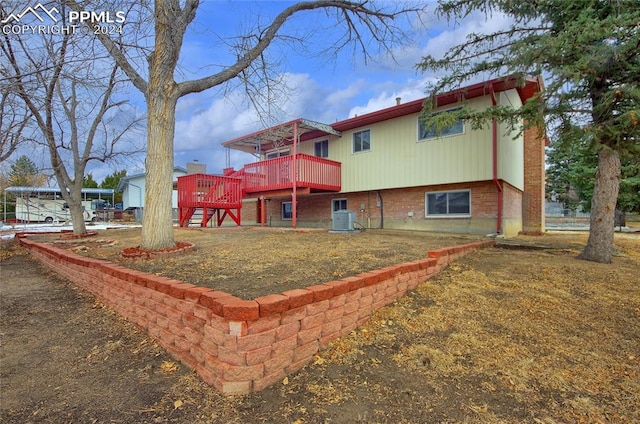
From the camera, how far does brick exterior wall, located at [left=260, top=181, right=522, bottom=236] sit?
10203mm

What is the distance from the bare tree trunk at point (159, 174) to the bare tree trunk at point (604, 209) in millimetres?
7179

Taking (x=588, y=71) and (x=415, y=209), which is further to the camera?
(x=415, y=209)

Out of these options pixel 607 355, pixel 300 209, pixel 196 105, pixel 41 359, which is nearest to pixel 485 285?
pixel 607 355

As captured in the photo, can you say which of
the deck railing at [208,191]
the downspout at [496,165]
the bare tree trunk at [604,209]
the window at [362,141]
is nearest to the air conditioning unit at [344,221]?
the window at [362,141]

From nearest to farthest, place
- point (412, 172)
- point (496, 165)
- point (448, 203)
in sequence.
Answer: point (496, 165)
point (448, 203)
point (412, 172)

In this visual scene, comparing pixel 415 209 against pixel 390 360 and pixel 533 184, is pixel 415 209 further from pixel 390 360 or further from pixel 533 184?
pixel 390 360

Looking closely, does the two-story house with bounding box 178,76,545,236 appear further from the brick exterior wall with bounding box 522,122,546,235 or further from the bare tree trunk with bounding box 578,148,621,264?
the bare tree trunk with bounding box 578,148,621,264

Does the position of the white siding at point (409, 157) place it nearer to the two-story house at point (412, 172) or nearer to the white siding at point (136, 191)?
the two-story house at point (412, 172)

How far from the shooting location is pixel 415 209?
463 inches

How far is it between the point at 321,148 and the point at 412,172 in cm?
480

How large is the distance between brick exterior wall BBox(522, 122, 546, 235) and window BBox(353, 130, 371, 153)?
634cm

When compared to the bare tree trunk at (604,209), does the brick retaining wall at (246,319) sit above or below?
below

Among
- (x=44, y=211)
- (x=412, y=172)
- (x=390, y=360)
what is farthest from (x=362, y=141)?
(x=44, y=211)

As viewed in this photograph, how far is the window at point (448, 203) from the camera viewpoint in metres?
10.7
